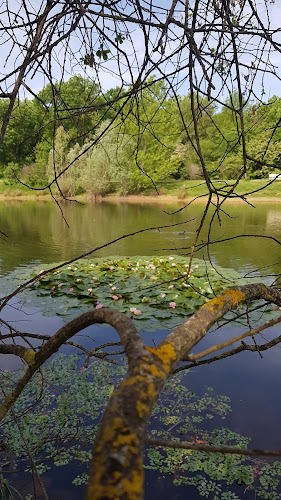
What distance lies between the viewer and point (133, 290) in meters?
6.18

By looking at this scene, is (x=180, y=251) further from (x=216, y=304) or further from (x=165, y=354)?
(x=165, y=354)

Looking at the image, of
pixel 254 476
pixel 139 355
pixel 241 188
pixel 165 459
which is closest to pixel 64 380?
pixel 165 459

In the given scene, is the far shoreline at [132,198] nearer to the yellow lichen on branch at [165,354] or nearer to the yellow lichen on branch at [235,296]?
the yellow lichen on branch at [235,296]

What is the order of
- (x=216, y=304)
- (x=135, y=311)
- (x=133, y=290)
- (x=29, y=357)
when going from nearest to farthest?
(x=216, y=304)
(x=29, y=357)
(x=135, y=311)
(x=133, y=290)

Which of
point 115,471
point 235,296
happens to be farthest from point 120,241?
point 115,471

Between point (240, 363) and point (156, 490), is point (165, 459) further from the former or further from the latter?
point (240, 363)

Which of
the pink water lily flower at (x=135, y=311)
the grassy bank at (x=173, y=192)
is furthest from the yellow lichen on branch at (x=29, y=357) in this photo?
the grassy bank at (x=173, y=192)

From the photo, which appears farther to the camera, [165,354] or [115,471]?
[165,354]

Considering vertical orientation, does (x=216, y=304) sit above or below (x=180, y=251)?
above

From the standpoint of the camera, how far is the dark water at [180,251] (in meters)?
3.14

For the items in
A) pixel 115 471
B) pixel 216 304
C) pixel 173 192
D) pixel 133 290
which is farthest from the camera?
pixel 173 192

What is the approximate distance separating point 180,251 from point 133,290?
11.2 ft

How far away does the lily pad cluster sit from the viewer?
5527 millimetres

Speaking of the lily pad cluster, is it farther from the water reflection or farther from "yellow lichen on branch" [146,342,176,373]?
"yellow lichen on branch" [146,342,176,373]
